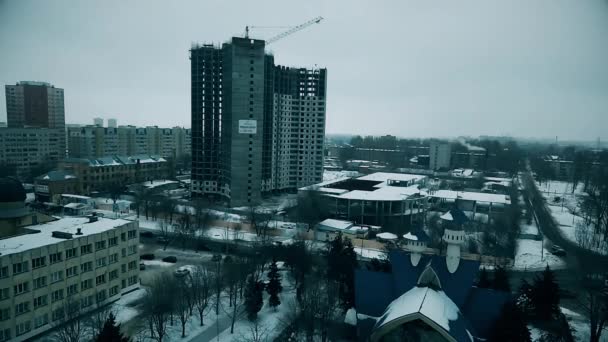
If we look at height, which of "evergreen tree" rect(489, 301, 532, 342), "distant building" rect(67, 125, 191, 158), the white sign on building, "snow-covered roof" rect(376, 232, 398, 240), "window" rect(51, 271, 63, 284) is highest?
the white sign on building

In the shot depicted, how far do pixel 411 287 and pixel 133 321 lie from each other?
1548cm

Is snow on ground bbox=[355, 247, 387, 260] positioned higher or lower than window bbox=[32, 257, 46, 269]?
lower

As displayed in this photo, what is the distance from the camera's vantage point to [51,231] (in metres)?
23.7

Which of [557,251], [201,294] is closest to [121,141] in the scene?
[201,294]

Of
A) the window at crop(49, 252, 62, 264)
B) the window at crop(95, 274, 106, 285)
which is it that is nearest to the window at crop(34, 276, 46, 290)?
the window at crop(49, 252, 62, 264)

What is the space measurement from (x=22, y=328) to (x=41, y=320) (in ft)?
3.25

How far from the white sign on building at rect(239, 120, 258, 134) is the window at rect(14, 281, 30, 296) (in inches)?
1336

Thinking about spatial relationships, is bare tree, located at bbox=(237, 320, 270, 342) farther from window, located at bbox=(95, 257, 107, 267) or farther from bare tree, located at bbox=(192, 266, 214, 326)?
window, located at bbox=(95, 257, 107, 267)

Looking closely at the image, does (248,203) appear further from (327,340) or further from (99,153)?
(99,153)

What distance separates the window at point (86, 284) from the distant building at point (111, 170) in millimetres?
38404

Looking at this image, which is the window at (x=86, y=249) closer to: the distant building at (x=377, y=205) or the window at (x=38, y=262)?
the window at (x=38, y=262)

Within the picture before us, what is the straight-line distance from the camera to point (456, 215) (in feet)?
74.1

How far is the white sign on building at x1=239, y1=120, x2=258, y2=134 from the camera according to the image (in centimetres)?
5138

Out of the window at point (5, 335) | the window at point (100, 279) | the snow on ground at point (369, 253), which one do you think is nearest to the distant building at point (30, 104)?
the window at point (100, 279)
